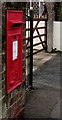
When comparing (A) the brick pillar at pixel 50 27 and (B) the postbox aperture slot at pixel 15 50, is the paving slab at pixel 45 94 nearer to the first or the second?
(B) the postbox aperture slot at pixel 15 50

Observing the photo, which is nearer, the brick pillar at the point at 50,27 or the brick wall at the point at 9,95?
the brick wall at the point at 9,95

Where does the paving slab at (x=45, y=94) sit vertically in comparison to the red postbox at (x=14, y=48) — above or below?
below

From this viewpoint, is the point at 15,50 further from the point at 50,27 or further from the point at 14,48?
the point at 50,27

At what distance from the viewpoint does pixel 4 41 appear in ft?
11.2

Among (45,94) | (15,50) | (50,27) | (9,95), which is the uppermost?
(15,50)

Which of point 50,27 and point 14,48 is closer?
point 14,48

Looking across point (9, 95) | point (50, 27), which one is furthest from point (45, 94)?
point (50, 27)

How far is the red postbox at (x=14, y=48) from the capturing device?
3480 millimetres

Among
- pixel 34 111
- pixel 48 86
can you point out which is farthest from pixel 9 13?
pixel 48 86

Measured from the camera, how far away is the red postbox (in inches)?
137

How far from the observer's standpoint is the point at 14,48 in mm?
3707

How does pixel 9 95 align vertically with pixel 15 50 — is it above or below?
below

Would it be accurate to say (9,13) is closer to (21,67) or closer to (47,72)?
(21,67)

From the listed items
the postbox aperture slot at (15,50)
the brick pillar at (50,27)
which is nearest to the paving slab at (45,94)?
the postbox aperture slot at (15,50)
